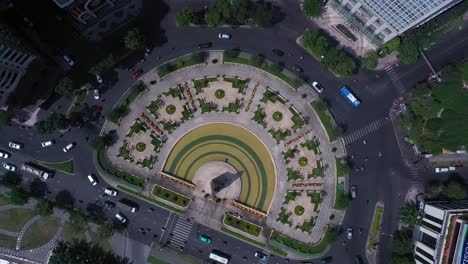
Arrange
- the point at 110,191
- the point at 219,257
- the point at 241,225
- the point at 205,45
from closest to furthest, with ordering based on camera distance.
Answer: the point at 110,191, the point at 219,257, the point at 241,225, the point at 205,45

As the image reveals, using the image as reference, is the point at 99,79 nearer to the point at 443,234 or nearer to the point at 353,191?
the point at 353,191

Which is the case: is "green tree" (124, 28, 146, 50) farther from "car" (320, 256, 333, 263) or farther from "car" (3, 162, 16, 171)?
"car" (320, 256, 333, 263)

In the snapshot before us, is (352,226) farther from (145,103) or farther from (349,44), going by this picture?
(145,103)

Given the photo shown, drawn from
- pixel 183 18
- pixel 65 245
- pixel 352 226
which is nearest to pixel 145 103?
pixel 183 18

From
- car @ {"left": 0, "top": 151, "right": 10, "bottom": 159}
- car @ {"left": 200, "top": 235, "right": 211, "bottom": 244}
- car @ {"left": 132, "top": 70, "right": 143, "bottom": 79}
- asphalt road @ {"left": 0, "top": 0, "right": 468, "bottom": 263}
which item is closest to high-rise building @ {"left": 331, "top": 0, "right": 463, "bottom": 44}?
asphalt road @ {"left": 0, "top": 0, "right": 468, "bottom": 263}

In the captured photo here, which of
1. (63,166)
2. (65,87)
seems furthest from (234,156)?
(65,87)

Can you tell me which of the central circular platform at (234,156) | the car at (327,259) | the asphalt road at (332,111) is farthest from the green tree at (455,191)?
the central circular platform at (234,156)
